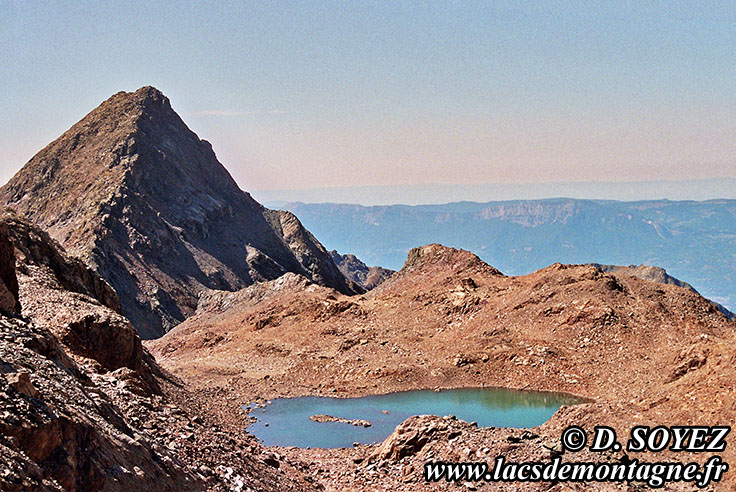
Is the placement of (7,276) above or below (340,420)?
above

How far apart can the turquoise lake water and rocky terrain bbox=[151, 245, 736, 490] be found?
1.43m

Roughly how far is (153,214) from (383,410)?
65.5 meters

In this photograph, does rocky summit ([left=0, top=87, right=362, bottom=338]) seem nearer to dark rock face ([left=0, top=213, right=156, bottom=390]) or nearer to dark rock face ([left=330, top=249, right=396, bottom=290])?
dark rock face ([left=0, top=213, right=156, bottom=390])

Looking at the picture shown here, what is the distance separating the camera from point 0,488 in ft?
32.2

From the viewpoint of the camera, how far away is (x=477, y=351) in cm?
4475

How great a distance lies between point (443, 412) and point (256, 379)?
47.2 feet

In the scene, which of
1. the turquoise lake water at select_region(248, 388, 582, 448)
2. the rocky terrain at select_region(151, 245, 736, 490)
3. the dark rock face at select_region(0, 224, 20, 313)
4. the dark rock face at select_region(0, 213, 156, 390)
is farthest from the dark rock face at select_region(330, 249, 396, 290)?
the dark rock face at select_region(0, 224, 20, 313)

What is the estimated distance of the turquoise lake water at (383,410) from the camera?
106 feet

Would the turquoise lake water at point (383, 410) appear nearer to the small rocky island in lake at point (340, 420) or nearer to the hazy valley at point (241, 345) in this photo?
the small rocky island in lake at point (340, 420)

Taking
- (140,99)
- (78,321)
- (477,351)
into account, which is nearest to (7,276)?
(78,321)

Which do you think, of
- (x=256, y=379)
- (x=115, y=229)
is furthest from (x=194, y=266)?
(x=256, y=379)

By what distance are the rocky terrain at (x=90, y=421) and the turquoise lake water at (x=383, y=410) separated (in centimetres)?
664

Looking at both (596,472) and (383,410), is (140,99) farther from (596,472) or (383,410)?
(596,472)

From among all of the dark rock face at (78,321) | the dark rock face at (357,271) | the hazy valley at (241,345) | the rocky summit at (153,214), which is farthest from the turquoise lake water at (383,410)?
the dark rock face at (357,271)
